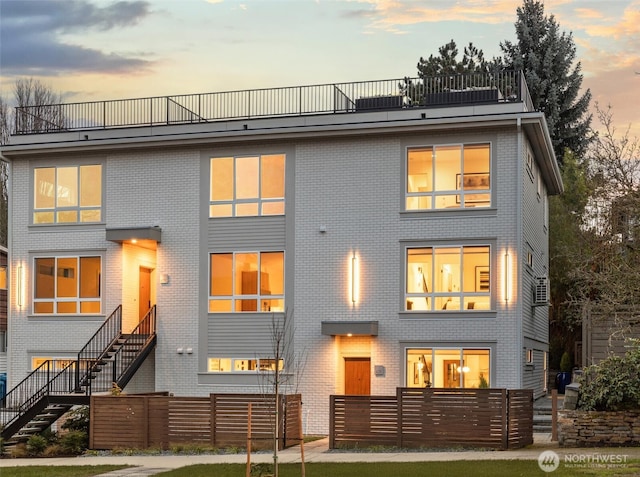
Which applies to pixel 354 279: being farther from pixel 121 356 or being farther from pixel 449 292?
pixel 121 356

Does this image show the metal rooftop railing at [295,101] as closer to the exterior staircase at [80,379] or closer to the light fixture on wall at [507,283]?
the light fixture on wall at [507,283]

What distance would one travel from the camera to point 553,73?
5666 cm

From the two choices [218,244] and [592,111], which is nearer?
[218,244]

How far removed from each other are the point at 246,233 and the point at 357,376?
16.6ft

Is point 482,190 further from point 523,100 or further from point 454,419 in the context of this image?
point 454,419

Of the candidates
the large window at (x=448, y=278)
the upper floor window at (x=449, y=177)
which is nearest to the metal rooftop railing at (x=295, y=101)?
the upper floor window at (x=449, y=177)

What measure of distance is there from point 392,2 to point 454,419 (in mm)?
15316

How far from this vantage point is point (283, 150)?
1097 inches

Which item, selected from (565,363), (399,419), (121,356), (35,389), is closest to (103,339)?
(121,356)

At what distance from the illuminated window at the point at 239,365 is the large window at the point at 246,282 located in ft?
4.56

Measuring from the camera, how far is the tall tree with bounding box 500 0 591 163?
5566 centimetres

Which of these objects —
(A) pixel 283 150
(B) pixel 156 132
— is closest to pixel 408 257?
(A) pixel 283 150

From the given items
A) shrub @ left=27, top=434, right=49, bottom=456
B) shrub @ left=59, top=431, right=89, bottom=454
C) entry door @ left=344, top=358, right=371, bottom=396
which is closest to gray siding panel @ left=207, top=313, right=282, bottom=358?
entry door @ left=344, top=358, right=371, bottom=396

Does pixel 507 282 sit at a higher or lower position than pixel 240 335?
higher
